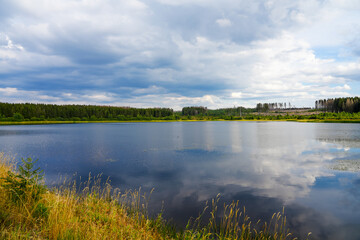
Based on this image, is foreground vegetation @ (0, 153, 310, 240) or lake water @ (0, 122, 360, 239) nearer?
foreground vegetation @ (0, 153, 310, 240)

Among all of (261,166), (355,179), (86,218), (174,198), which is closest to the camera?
(86,218)

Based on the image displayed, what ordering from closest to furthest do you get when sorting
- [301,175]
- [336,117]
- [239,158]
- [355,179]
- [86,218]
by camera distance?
[86,218]
[355,179]
[301,175]
[239,158]
[336,117]

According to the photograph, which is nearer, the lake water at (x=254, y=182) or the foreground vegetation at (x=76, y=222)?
the foreground vegetation at (x=76, y=222)

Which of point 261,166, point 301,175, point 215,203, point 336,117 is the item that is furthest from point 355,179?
point 336,117

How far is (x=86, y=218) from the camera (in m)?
9.91

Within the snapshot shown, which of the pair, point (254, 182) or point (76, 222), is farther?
point (254, 182)

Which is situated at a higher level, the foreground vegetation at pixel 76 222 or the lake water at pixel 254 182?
the foreground vegetation at pixel 76 222

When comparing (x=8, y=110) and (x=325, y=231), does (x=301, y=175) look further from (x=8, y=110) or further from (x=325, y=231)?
(x=8, y=110)

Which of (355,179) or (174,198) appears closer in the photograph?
(174,198)

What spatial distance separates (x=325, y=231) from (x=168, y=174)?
1512 centimetres

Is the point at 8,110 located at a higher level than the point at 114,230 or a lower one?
higher

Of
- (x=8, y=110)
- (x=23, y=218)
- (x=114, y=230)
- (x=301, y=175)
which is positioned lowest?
(x=301, y=175)

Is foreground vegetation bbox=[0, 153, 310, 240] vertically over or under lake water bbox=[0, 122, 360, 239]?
over

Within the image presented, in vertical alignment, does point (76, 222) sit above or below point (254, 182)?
above
